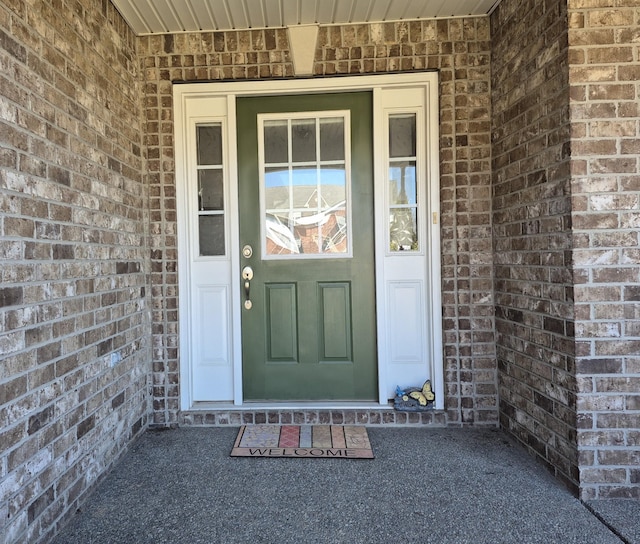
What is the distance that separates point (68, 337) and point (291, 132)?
1.80m

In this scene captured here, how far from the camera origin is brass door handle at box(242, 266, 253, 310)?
9.09 feet

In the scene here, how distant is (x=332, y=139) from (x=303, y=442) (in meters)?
1.93

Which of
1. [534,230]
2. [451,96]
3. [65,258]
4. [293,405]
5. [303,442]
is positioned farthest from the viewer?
[293,405]

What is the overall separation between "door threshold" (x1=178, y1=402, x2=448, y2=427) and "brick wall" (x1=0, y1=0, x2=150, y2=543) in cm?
40

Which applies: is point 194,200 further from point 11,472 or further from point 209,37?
point 11,472

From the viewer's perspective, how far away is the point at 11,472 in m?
1.51

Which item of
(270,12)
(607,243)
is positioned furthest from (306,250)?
(607,243)

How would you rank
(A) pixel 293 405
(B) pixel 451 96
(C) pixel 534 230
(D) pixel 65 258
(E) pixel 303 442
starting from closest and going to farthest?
(D) pixel 65 258, (C) pixel 534 230, (E) pixel 303 442, (B) pixel 451 96, (A) pixel 293 405

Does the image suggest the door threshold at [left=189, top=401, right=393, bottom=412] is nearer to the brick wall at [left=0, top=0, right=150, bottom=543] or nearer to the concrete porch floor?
the concrete porch floor

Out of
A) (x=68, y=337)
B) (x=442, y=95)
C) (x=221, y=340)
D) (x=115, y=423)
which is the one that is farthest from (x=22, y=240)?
(x=442, y=95)

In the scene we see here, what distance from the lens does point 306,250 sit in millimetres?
2797

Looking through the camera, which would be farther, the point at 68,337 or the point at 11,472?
the point at 68,337

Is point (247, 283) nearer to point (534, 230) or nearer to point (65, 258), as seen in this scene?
point (65, 258)

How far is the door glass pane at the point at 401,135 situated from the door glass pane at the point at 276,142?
70 cm
